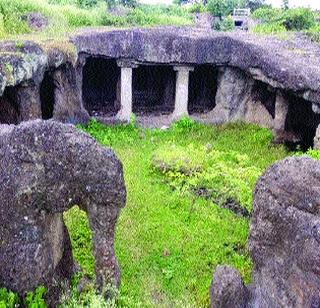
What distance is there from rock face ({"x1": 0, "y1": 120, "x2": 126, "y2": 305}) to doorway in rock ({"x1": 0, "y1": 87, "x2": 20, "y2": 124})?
7271mm

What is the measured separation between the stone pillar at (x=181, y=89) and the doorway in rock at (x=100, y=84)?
9.08ft

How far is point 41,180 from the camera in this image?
6.36 metres

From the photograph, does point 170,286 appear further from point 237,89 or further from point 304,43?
point 304,43

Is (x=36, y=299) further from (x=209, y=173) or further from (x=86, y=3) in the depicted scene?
(x=86, y=3)

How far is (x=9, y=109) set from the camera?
13969mm

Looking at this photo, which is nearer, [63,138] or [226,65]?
[63,138]

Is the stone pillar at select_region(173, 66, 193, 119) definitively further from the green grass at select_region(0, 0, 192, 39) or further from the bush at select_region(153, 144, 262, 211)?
the bush at select_region(153, 144, 262, 211)

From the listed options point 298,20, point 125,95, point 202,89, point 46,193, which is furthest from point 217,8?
point 46,193

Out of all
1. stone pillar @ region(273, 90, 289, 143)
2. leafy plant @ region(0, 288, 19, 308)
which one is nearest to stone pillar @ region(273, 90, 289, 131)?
stone pillar @ region(273, 90, 289, 143)

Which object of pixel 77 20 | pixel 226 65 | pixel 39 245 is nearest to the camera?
pixel 39 245

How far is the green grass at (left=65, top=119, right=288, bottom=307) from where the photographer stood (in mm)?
8494

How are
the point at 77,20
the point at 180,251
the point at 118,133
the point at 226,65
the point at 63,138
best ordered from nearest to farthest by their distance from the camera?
the point at 63,138, the point at 180,251, the point at 118,133, the point at 226,65, the point at 77,20

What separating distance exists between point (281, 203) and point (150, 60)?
37.6ft

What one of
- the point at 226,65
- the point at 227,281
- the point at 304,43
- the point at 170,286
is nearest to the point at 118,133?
the point at 226,65
